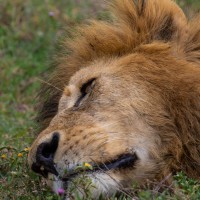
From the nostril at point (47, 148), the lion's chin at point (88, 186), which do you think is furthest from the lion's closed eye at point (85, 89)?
the lion's chin at point (88, 186)

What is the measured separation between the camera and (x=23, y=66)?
24.8ft

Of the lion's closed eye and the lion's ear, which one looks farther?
the lion's ear

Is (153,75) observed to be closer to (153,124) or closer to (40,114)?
(153,124)

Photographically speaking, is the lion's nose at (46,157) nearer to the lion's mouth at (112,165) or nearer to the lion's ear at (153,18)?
the lion's mouth at (112,165)

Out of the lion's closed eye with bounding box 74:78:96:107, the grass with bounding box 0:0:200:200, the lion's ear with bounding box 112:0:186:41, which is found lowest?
the grass with bounding box 0:0:200:200

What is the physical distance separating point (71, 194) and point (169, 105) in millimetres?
757

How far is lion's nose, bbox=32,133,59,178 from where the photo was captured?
369cm

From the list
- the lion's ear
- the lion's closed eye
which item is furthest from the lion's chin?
the lion's ear

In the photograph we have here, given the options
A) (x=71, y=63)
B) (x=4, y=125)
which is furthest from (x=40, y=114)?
(x=4, y=125)

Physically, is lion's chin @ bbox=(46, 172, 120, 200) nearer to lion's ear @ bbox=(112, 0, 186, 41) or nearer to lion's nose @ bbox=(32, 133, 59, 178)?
lion's nose @ bbox=(32, 133, 59, 178)

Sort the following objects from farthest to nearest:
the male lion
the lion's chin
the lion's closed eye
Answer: the lion's closed eye
the male lion
the lion's chin

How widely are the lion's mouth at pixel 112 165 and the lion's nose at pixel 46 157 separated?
0.08 meters

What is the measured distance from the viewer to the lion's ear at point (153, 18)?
432 cm

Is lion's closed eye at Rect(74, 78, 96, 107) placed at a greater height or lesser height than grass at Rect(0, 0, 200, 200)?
greater
